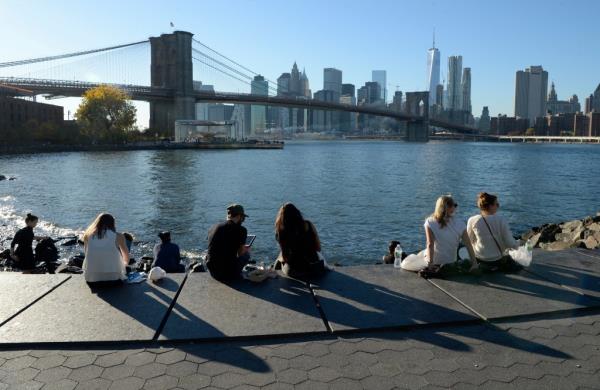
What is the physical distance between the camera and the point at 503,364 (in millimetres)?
3670

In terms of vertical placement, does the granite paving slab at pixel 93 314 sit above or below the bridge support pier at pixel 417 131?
below

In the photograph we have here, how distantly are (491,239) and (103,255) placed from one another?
157 inches

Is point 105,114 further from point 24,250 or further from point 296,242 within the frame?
point 296,242

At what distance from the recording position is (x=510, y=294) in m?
5.15

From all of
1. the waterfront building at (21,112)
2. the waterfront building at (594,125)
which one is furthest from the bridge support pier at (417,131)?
the waterfront building at (594,125)

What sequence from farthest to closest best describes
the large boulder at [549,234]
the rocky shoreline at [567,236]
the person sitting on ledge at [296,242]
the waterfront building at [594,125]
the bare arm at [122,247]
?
the waterfront building at [594,125]
the large boulder at [549,234]
the rocky shoreline at [567,236]
the person sitting on ledge at [296,242]
the bare arm at [122,247]

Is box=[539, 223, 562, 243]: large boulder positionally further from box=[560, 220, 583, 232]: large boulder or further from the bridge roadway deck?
the bridge roadway deck

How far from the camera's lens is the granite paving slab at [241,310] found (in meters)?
4.22

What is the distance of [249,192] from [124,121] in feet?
184

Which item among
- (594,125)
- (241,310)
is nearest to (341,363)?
(241,310)

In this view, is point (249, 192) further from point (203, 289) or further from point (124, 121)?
point (124, 121)

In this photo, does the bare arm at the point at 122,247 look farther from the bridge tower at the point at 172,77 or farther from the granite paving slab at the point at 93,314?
the bridge tower at the point at 172,77

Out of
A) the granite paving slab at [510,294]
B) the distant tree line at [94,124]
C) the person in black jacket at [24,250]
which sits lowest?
the person in black jacket at [24,250]

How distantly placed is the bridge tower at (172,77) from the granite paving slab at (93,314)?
288 ft
